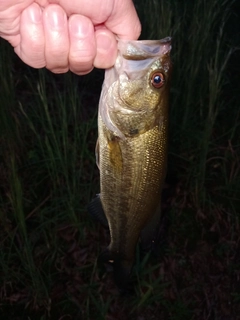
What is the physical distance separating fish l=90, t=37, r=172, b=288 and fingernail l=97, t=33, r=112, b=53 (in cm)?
6

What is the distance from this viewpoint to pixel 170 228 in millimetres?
3156

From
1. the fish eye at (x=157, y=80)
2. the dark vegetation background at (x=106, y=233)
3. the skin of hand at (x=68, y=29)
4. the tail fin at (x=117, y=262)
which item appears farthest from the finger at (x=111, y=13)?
the dark vegetation background at (x=106, y=233)

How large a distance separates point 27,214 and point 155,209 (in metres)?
1.48

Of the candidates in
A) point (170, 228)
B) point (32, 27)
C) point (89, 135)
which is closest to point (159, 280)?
point (170, 228)

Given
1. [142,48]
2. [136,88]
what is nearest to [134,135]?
[136,88]

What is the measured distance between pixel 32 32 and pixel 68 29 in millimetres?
97

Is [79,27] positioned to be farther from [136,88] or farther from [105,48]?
[136,88]

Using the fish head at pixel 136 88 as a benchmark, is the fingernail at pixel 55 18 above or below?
above

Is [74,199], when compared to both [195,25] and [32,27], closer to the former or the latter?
[195,25]

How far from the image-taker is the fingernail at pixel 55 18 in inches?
46.5

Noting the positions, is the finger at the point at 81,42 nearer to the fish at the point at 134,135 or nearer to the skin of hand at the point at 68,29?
the skin of hand at the point at 68,29

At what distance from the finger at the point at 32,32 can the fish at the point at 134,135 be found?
0.82 ft

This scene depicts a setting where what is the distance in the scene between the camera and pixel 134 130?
1.52 m

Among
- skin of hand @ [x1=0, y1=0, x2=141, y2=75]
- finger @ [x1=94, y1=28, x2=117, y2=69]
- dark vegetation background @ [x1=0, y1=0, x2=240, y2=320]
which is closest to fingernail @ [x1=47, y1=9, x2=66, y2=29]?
skin of hand @ [x1=0, y1=0, x2=141, y2=75]
